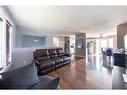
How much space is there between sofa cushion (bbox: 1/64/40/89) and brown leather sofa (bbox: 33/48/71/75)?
5.11 feet

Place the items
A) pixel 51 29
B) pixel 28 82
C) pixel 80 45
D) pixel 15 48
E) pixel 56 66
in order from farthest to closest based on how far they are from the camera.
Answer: pixel 80 45
pixel 56 66
pixel 51 29
pixel 15 48
pixel 28 82

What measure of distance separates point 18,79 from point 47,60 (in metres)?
2.47

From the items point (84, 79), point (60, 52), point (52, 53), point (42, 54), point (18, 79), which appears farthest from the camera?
point (60, 52)

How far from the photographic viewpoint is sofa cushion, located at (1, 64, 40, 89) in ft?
3.77

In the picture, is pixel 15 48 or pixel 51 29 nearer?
pixel 15 48

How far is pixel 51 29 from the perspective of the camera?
3.15 metres

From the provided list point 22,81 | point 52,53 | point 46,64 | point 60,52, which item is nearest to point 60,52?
point 60,52

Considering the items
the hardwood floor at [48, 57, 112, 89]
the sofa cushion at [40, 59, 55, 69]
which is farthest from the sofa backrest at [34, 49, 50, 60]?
the hardwood floor at [48, 57, 112, 89]

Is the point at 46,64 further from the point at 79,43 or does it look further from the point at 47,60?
the point at 79,43

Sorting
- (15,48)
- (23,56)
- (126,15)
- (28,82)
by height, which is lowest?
(28,82)

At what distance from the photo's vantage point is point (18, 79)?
1258mm
